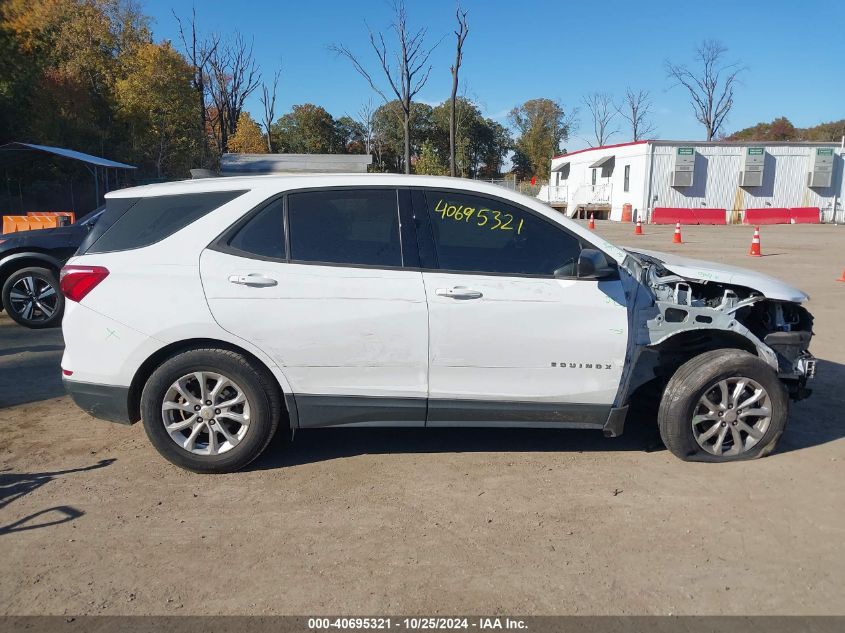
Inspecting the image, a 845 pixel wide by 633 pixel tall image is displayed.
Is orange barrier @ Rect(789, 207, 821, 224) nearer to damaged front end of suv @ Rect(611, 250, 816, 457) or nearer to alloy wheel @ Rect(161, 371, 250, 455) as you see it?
damaged front end of suv @ Rect(611, 250, 816, 457)

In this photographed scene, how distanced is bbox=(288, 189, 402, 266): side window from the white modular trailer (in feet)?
111

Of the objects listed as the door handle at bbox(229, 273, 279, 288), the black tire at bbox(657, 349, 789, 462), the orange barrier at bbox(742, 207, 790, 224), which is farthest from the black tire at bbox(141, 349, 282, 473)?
the orange barrier at bbox(742, 207, 790, 224)

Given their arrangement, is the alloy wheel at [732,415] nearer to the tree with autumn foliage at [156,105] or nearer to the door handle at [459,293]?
the door handle at [459,293]

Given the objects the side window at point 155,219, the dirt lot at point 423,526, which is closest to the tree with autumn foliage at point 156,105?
the dirt lot at point 423,526

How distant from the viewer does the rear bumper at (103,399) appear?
4.01 m

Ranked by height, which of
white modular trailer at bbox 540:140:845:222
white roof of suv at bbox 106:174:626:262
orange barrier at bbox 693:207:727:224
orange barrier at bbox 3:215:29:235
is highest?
white modular trailer at bbox 540:140:845:222

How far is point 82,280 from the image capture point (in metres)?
3.99

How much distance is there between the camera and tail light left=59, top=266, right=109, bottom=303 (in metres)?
3.98

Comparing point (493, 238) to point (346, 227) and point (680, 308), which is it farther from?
point (680, 308)

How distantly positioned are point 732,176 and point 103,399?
37940 mm

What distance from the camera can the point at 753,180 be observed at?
116 feet

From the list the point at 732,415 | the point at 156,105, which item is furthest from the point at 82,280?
the point at 156,105

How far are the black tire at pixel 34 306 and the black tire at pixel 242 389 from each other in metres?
5.14

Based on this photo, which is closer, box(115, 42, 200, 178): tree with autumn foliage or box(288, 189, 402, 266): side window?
box(288, 189, 402, 266): side window
